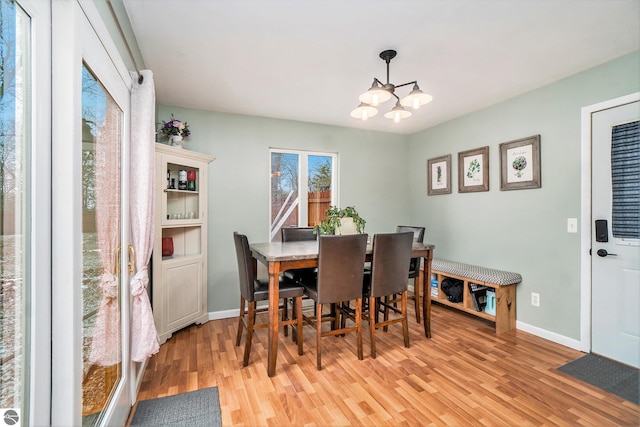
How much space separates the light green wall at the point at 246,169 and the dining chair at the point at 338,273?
1504mm

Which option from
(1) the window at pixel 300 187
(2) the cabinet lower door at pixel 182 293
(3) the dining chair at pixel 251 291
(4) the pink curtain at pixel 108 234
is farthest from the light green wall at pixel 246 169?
(4) the pink curtain at pixel 108 234

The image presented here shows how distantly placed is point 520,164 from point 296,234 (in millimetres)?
2461

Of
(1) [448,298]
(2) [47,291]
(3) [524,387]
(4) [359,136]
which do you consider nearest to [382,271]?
(3) [524,387]

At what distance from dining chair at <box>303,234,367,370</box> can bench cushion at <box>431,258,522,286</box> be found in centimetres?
146

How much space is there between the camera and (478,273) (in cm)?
313

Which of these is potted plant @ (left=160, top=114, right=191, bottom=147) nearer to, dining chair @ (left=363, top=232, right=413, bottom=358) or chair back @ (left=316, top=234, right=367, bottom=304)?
chair back @ (left=316, top=234, right=367, bottom=304)

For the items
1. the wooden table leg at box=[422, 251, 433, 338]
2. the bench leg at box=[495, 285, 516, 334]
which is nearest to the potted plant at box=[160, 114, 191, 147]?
the wooden table leg at box=[422, 251, 433, 338]

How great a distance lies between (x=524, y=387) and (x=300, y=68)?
2894 millimetres

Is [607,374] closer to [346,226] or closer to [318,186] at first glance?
[346,226]

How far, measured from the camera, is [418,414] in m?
1.78

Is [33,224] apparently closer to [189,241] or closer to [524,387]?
[189,241]

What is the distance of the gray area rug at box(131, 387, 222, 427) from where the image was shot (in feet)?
5.66

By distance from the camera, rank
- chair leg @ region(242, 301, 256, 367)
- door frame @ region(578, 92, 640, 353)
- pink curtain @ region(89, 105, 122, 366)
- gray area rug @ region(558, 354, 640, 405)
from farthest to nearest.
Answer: door frame @ region(578, 92, 640, 353) → chair leg @ region(242, 301, 256, 367) → gray area rug @ region(558, 354, 640, 405) → pink curtain @ region(89, 105, 122, 366)

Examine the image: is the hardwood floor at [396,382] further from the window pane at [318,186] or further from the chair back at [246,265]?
the window pane at [318,186]
